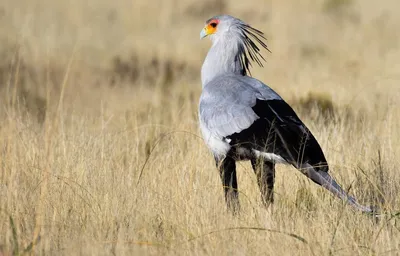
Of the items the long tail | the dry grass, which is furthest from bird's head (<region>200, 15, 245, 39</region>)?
the long tail

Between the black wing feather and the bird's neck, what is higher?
the bird's neck

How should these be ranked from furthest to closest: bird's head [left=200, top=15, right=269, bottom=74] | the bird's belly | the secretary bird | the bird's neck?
bird's head [left=200, top=15, right=269, bottom=74], the bird's neck, the bird's belly, the secretary bird

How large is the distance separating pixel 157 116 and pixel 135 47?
4341mm

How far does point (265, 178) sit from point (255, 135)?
33cm

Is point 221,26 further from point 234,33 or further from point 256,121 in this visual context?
point 256,121

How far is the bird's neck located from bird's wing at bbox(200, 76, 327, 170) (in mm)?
237

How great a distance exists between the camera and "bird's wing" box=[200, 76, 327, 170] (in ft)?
14.6

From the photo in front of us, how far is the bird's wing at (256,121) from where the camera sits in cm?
446

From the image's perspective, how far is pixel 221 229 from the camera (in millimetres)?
3920

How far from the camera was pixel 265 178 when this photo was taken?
4793 mm

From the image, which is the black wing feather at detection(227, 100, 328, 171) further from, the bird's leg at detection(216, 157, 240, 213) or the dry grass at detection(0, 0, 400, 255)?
the dry grass at detection(0, 0, 400, 255)

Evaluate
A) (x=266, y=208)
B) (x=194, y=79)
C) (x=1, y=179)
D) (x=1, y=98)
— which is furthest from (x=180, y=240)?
(x=194, y=79)

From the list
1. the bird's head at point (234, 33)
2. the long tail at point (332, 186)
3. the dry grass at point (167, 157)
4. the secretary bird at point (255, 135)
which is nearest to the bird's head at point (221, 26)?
the bird's head at point (234, 33)

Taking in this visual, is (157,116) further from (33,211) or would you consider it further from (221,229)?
(221,229)
